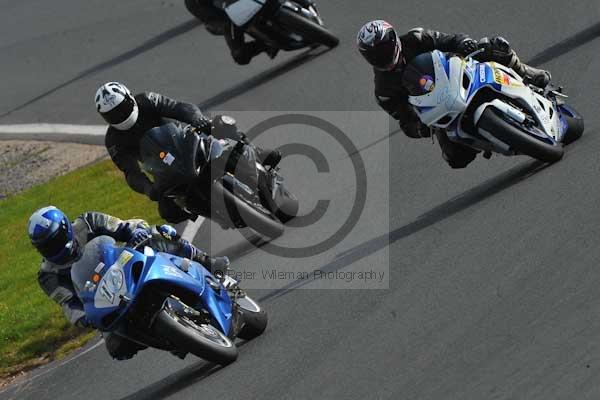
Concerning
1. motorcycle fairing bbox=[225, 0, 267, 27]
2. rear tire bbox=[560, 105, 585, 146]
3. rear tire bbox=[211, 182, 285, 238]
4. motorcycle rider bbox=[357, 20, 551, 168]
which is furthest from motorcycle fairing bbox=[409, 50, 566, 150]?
motorcycle fairing bbox=[225, 0, 267, 27]

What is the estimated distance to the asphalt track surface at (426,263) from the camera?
720 cm

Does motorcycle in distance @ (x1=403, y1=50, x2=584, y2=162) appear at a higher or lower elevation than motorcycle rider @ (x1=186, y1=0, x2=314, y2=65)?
higher

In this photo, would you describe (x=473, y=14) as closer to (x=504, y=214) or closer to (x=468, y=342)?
(x=504, y=214)

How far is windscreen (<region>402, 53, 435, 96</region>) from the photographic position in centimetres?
1030

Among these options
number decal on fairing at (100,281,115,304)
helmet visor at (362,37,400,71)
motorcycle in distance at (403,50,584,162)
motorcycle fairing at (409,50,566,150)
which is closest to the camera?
number decal on fairing at (100,281,115,304)

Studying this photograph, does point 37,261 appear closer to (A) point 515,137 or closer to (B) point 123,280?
(B) point 123,280

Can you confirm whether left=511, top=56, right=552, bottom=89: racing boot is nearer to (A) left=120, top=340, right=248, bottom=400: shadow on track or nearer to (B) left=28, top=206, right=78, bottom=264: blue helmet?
(A) left=120, top=340, right=248, bottom=400: shadow on track

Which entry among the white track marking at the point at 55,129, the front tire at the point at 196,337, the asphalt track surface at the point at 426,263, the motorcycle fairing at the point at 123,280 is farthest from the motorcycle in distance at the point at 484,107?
the white track marking at the point at 55,129

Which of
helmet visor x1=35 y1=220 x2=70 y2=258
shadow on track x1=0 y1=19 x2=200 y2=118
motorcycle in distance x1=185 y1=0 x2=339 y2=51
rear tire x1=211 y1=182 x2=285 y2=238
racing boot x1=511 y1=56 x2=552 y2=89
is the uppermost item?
helmet visor x1=35 y1=220 x2=70 y2=258

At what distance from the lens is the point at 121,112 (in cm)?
1117

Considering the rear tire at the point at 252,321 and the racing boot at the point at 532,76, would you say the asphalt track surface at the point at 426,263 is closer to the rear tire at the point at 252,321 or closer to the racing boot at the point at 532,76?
the rear tire at the point at 252,321

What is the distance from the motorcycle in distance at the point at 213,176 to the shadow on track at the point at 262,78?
15.6 ft

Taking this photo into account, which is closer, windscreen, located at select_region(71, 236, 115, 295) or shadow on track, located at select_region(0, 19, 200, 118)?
windscreen, located at select_region(71, 236, 115, 295)

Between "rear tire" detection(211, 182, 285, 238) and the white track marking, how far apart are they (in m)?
5.22
